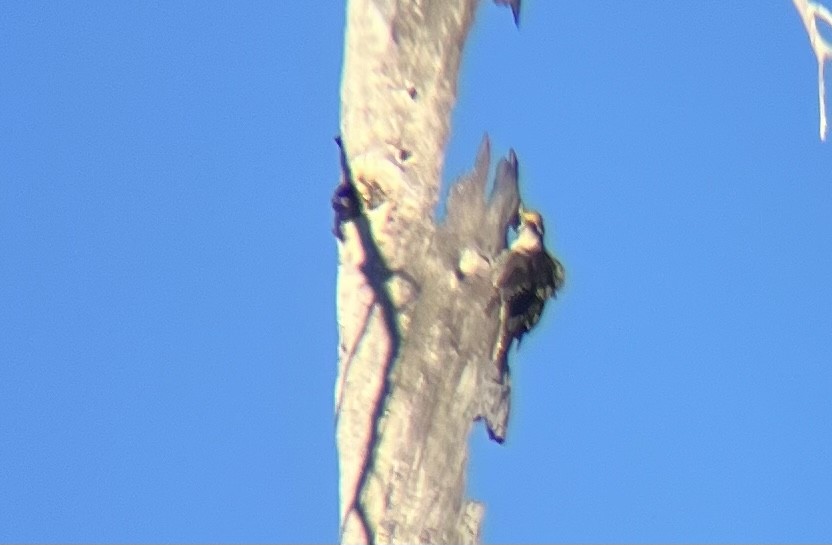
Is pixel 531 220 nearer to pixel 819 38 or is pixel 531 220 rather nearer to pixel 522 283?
pixel 522 283

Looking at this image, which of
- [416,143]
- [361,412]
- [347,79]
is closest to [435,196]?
[416,143]

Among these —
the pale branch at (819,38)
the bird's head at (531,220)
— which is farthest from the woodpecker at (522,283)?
the pale branch at (819,38)

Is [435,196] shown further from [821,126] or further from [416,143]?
[821,126]

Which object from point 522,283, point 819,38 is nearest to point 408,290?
point 522,283

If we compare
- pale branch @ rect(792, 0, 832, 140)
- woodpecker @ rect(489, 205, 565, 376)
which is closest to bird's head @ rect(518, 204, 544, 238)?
woodpecker @ rect(489, 205, 565, 376)

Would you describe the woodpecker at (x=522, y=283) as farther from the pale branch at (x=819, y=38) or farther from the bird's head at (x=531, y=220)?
the pale branch at (x=819, y=38)

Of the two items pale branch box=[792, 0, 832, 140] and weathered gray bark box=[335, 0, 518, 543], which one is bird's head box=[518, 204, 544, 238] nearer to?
weathered gray bark box=[335, 0, 518, 543]
